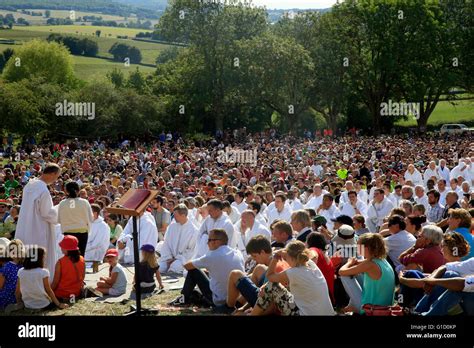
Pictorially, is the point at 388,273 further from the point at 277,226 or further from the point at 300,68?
the point at 300,68

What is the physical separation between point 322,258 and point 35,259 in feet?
12.7

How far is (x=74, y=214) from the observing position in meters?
13.3

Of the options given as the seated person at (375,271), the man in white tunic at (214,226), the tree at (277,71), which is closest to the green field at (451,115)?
the tree at (277,71)

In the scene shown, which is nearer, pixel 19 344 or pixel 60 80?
pixel 19 344

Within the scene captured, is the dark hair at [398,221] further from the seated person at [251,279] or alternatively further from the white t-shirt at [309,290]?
the white t-shirt at [309,290]

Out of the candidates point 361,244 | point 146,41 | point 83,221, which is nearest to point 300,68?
point 83,221

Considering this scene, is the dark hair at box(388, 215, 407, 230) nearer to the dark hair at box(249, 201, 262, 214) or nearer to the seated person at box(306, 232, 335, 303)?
the seated person at box(306, 232, 335, 303)

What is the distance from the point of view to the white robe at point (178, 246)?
13944mm

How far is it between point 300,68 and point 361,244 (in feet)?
150

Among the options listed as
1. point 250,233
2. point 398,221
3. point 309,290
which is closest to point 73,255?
point 250,233

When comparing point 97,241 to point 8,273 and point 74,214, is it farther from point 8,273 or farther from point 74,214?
point 8,273

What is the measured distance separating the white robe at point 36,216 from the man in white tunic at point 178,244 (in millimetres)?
3007

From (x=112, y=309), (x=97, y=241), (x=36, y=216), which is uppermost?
(x=36, y=216)

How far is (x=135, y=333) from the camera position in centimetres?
839
